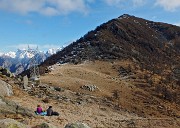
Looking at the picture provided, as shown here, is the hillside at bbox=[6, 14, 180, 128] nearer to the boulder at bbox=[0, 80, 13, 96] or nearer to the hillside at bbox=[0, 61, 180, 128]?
the hillside at bbox=[0, 61, 180, 128]

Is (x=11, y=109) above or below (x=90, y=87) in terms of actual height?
below

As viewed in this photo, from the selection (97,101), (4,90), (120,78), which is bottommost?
(97,101)

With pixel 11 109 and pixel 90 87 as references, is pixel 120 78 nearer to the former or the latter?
pixel 90 87

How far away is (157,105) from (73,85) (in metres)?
13.6

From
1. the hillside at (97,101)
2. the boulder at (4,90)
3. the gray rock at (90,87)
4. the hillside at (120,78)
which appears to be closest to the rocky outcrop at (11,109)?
the hillside at (97,101)

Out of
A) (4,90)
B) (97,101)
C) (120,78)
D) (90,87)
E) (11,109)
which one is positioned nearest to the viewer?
(11,109)

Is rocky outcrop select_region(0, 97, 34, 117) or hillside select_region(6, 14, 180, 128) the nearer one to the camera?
rocky outcrop select_region(0, 97, 34, 117)

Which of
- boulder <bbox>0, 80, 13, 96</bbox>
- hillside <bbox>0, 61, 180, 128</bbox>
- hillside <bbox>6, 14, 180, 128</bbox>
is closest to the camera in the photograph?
hillside <bbox>0, 61, 180, 128</bbox>

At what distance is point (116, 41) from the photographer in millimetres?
A: 98000

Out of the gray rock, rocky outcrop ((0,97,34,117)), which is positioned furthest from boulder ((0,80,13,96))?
the gray rock

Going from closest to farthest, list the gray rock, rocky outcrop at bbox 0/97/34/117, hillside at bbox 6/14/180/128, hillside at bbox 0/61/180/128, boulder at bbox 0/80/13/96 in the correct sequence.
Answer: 1. rocky outcrop at bbox 0/97/34/117
2. hillside at bbox 0/61/180/128
3. boulder at bbox 0/80/13/96
4. hillside at bbox 6/14/180/128
5. the gray rock

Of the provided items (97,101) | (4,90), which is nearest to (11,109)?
(4,90)

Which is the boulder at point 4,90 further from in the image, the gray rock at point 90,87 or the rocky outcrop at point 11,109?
the gray rock at point 90,87

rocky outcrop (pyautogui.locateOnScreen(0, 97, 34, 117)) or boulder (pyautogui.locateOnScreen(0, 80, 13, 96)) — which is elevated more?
boulder (pyautogui.locateOnScreen(0, 80, 13, 96))
